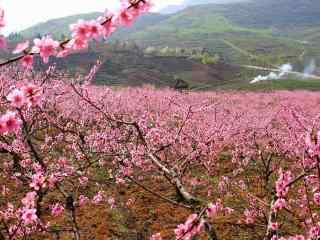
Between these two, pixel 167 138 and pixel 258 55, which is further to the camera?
pixel 258 55

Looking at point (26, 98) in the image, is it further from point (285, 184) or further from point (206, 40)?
point (206, 40)

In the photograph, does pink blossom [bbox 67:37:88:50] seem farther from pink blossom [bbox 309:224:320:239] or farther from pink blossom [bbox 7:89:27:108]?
pink blossom [bbox 309:224:320:239]

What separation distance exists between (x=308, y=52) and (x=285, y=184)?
485 feet

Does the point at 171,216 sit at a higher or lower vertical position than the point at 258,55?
higher

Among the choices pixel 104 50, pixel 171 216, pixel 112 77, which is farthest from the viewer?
pixel 104 50

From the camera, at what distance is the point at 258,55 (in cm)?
13975

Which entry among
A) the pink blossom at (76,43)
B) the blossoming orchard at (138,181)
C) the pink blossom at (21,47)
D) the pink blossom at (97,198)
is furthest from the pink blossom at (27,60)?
the pink blossom at (97,198)

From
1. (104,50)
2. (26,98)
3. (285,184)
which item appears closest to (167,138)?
(285,184)

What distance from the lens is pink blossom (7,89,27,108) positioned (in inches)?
115

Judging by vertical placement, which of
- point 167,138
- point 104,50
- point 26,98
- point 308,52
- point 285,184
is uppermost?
point 26,98

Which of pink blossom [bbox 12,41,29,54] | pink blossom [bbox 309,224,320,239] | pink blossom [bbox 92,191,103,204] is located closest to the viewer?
pink blossom [bbox 12,41,29,54]

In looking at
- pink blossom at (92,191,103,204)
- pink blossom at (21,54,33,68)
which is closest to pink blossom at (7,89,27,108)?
pink blossom at (21,54,33,68)

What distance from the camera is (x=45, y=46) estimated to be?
9.90ft

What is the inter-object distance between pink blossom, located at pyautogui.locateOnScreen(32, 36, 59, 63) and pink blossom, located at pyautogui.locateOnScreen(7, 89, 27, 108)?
0.26m
